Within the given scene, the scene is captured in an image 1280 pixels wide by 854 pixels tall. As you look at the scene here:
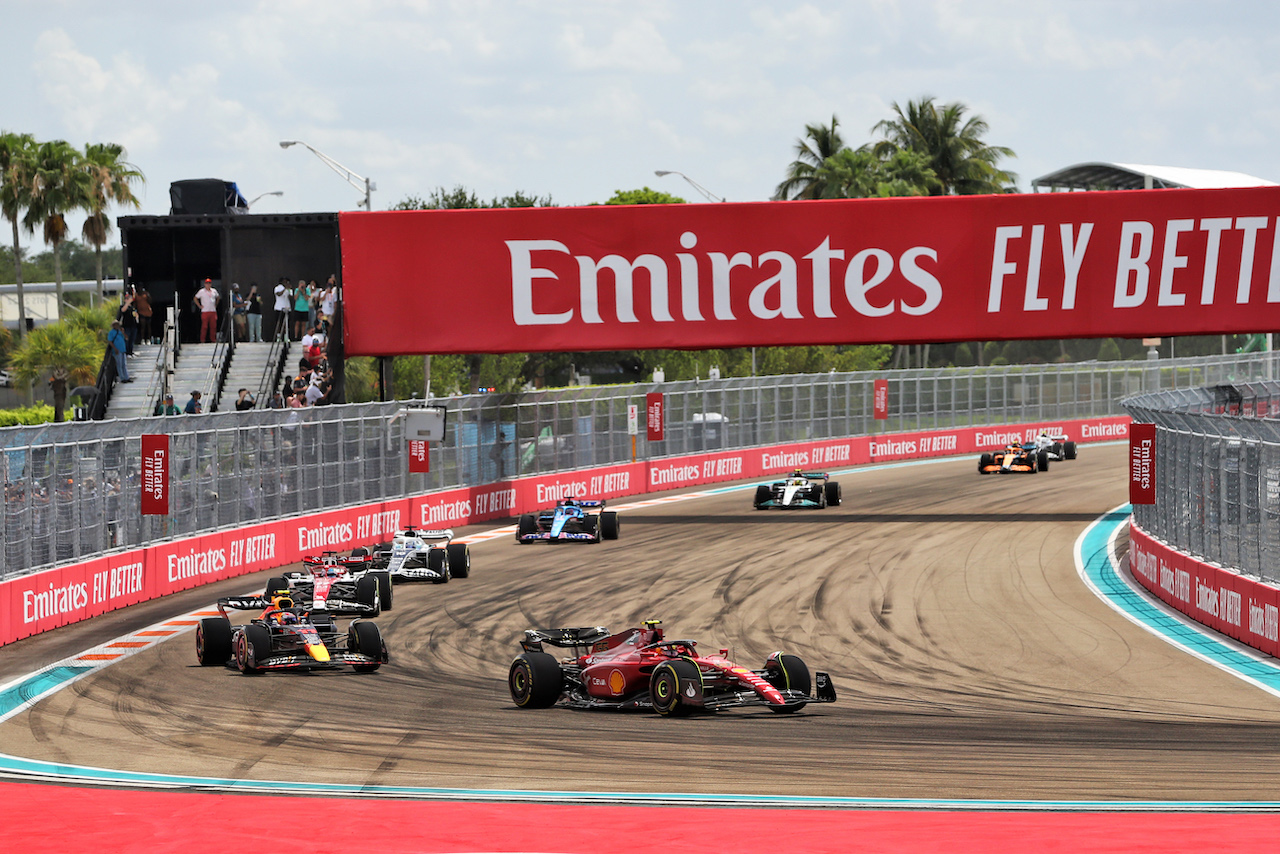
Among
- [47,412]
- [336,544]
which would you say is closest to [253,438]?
[336,544]

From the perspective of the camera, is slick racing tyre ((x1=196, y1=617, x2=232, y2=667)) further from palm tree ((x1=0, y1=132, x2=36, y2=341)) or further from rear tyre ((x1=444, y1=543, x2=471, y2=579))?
palm tree ((x1=0, y1=132, x2=36, y2=341))

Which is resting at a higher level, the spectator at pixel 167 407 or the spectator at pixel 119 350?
the spectator at pixel 119 350

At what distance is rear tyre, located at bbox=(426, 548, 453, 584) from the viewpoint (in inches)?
973

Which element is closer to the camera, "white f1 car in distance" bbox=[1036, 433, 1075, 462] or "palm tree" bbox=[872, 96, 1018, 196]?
"white f1 car in distance" bbox=[1036, 433, 1075, 462]

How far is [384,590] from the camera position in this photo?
21656mm

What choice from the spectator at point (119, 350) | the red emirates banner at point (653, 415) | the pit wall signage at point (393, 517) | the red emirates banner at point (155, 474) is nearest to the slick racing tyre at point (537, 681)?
the pit wall signage at point (393, 517)

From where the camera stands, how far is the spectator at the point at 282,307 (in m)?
36.6

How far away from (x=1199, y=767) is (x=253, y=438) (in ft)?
62.8

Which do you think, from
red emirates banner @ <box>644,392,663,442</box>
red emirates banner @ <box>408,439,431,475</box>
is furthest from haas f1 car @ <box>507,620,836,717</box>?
red emirates banner @ <box>644,392,663,442</box>

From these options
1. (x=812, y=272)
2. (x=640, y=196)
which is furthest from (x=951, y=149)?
(x=812, y=272)

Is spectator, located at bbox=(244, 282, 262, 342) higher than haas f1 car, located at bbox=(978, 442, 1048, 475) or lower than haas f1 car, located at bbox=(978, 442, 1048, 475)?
higher

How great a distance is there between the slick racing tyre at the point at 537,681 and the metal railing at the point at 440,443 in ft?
26.3

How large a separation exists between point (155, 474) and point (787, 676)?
41.7 feet

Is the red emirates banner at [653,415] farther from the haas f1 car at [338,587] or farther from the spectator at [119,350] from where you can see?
the haas f1 car at [338,587]
